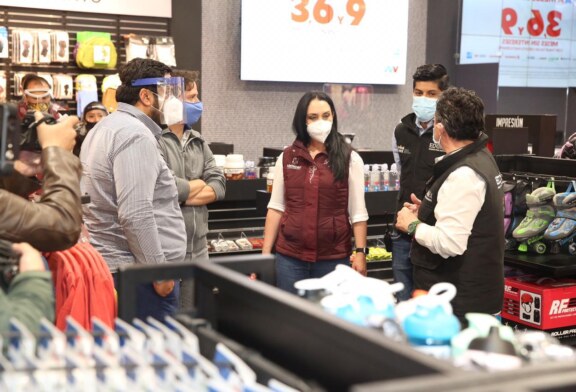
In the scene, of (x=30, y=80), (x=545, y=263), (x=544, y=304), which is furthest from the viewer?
(x=30, y=80)

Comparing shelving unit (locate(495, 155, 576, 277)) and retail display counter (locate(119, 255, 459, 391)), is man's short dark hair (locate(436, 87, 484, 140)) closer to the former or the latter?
shelving unit (locate(495, 155, 576, 277))

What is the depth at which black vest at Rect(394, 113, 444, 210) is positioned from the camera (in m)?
4.35

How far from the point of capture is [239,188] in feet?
19.5

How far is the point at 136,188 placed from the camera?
3311 mm

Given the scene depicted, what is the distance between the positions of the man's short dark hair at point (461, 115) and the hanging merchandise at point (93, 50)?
14.1 ft

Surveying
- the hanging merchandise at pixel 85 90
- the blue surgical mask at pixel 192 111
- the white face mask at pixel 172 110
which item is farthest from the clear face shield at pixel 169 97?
the hanging merchandise at pixel 85 90

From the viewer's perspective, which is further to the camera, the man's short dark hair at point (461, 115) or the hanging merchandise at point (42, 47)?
the hanging merchandise at point (42, 47)

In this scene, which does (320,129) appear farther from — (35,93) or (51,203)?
(35,93)

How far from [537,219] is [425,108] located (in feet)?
3.08

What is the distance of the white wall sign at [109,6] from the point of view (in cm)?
691

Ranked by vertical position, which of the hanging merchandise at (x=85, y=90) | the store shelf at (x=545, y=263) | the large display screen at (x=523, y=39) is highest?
the large display screen at (x=523, y=39)

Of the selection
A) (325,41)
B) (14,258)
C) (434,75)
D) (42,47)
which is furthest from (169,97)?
(325,41)

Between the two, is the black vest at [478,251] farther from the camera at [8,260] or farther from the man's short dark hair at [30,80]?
the man's short dark hair at [30,80]

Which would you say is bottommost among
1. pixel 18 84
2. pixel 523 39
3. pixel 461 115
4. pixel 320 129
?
pixel 320 129
